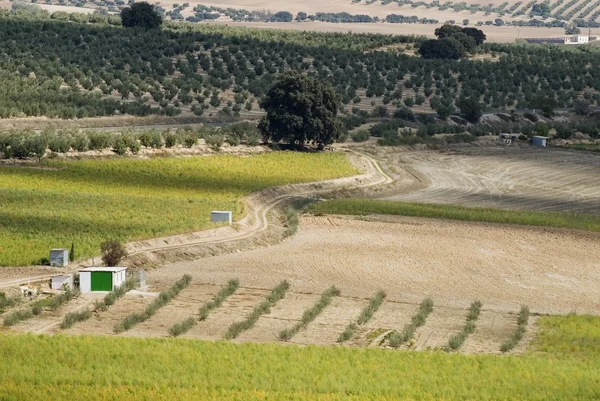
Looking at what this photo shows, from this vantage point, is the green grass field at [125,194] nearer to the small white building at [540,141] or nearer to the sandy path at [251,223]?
the sandy path at [251,223]

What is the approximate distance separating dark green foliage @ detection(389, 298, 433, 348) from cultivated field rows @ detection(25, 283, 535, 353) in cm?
21

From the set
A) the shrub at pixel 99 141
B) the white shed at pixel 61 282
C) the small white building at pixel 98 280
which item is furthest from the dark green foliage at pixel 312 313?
the shrub at pixel 99 141

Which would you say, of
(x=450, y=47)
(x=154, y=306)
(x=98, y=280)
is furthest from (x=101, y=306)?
(x=450, y=47)

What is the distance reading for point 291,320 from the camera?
2066 inches

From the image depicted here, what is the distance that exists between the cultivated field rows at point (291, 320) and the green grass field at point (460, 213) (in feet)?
65.3

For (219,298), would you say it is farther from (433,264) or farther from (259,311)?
(433,264)

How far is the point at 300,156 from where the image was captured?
310ft

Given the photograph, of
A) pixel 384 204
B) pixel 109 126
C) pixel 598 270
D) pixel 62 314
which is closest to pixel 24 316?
pixel 62 314

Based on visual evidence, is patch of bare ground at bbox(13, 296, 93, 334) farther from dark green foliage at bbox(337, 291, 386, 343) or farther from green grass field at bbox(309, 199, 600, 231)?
green grass field at bbox(309, 199, 600, 231)

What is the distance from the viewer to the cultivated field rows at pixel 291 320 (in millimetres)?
50062

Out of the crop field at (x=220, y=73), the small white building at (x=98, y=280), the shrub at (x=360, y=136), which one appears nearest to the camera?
the small white building at (x=98, y=280)

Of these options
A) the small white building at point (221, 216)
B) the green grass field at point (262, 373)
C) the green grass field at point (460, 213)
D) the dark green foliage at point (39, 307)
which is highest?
the green grass field at point (262, 373)

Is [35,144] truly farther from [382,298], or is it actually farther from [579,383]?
[579,383]

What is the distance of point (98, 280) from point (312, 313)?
7864 millimetres
